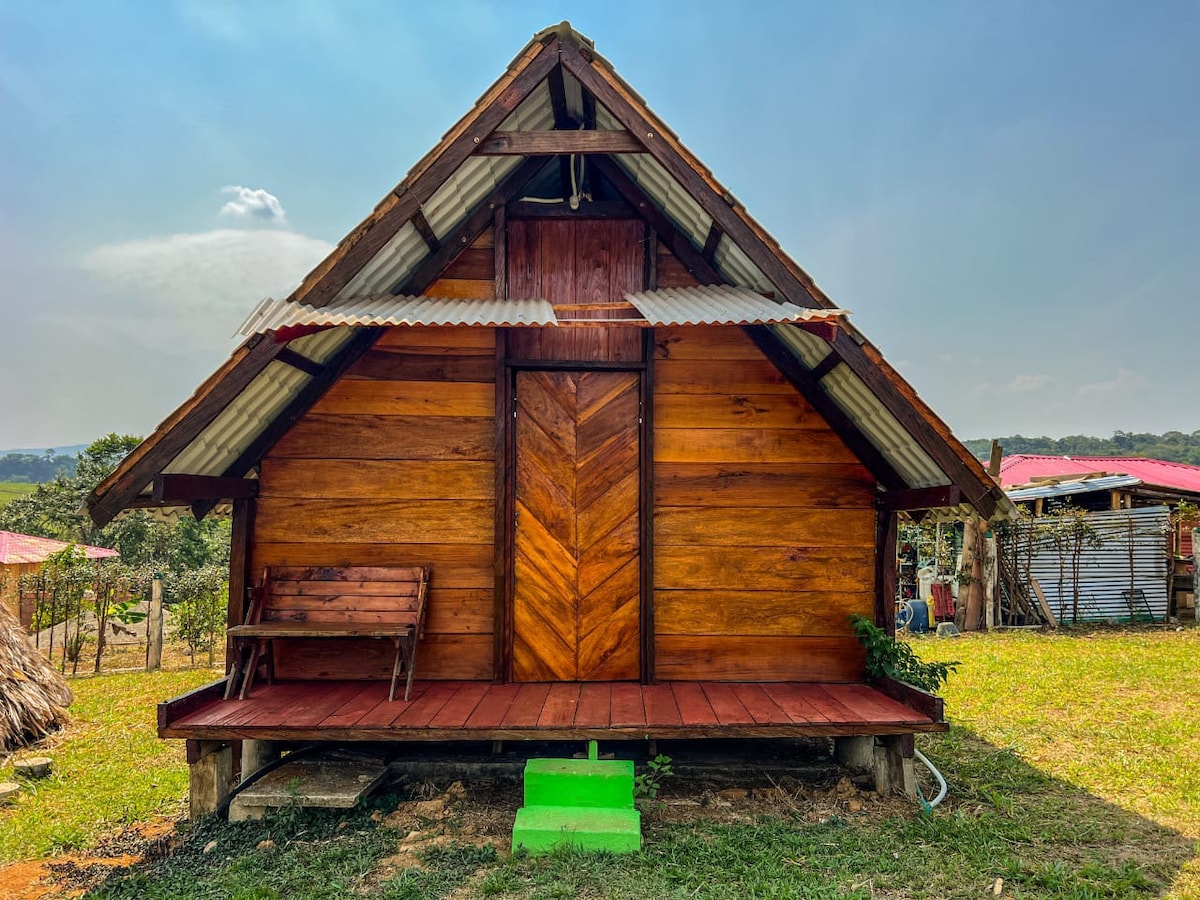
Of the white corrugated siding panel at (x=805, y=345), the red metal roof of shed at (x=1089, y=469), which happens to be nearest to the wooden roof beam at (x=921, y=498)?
the white corrugated siding panel at (x=805, y=345)

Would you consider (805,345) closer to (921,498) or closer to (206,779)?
(921,498)

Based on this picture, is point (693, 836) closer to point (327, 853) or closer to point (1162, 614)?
point (327, 853)

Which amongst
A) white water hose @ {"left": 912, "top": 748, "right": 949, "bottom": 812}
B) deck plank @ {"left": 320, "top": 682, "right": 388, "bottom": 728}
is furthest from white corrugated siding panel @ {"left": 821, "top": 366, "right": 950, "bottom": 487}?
deck plank @ {"left": 320, "top": 682, "right": 388, "bottom": 728}

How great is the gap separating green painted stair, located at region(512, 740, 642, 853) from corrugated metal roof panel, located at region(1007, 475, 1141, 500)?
48.6 ft

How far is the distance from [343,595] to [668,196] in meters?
3.85

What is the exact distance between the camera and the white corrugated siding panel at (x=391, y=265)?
4754 mm

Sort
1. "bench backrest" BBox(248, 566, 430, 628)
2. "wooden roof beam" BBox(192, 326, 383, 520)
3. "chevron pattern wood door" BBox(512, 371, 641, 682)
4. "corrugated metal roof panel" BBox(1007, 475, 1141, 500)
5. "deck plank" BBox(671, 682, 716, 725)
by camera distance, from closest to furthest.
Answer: "deck plank" BBox(671, 682, 716, 725), "bench backrest" BBox(248, 566, 430, 628), "wooden roof beam" BBox(192, 326, 383, 520), "chevron pattern wood door" BBox(512, 371, 641, 682), "corrugated metal roof panel" BBox(1007, 475, 1141, 500)

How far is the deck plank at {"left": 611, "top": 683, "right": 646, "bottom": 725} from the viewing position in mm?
4381

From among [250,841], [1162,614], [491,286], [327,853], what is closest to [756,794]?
[327,853]

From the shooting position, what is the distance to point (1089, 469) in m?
19.1

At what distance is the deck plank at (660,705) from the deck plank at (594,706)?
261 mm

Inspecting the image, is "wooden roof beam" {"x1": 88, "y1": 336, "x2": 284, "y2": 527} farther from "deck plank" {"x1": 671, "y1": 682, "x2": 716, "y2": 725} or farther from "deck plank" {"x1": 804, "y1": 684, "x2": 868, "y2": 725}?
"deck plank" {"x1": 804, "y1": 684, "x2": 868, "y2": 725}

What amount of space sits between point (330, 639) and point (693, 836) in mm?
3005

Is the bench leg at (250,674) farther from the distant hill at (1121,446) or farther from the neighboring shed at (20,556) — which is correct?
the distant hill at (1121,446)
